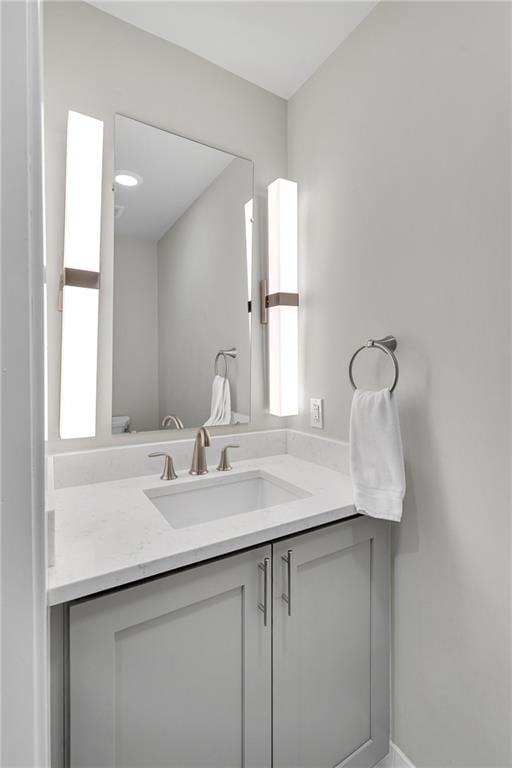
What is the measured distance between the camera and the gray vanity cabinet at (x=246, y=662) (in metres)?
0.73

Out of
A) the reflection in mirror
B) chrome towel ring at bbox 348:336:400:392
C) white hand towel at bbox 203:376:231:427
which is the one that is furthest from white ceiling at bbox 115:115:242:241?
chrome towel ring at bbox 348:336:400:392

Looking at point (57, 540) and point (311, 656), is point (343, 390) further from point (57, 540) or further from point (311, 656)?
point (57, 540)

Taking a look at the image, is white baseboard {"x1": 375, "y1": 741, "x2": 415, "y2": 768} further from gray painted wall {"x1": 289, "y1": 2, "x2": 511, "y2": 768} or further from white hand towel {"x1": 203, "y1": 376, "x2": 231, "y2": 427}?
white hand towel {"x1": 203, "y1": 376, "x2": 231, "y2": 427}

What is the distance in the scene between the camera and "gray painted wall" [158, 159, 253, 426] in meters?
1.38

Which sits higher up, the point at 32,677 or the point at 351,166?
the point at 351,166

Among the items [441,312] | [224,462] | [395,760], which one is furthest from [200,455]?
[395,760]

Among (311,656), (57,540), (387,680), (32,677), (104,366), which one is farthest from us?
(104,366)

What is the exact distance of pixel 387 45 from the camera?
3.88 ft

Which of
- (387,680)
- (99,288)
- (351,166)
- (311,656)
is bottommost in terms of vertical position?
(387,680)

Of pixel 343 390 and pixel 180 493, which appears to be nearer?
pixel 180 493

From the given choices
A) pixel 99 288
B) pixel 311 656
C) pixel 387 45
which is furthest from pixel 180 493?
pixel 387 45

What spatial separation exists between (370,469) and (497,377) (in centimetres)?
41

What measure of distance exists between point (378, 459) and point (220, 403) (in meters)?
0.68

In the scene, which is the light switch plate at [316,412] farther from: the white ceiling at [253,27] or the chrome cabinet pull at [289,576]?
the white ceiling at [253,27]
